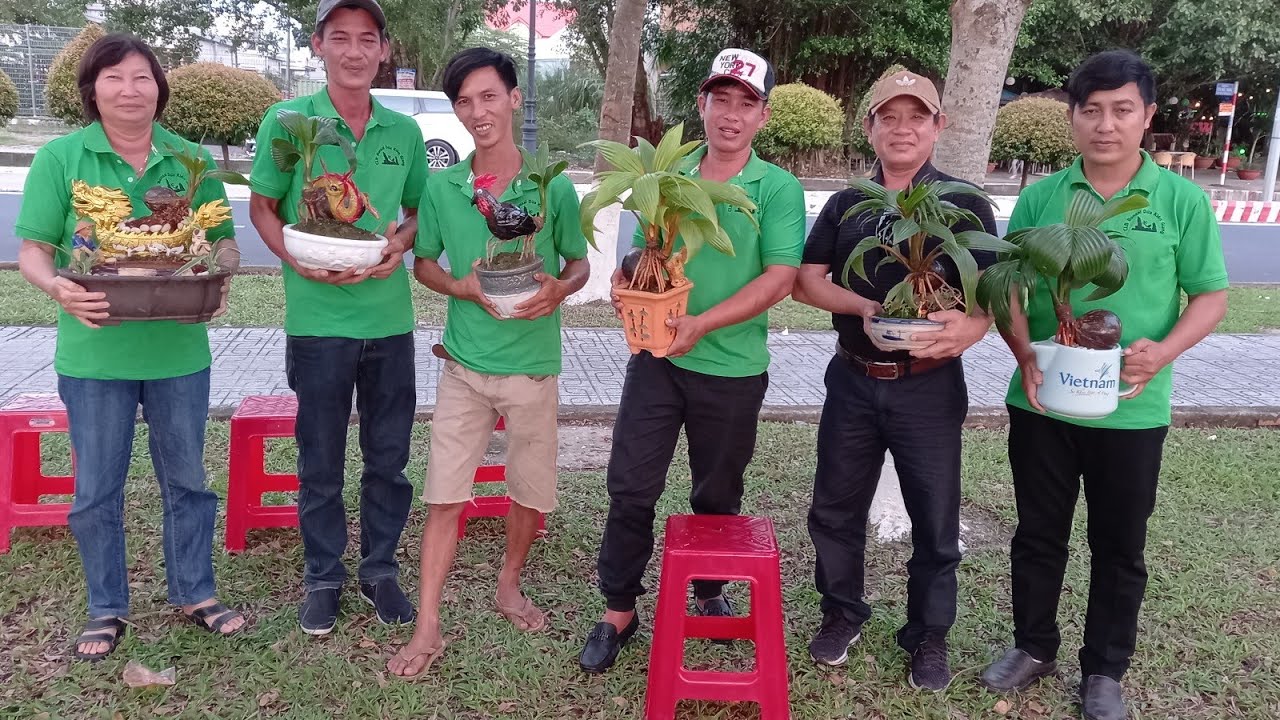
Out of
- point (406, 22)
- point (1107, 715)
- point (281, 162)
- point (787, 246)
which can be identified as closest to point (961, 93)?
point (787, 246)

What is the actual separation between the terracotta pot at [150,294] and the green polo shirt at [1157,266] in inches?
104

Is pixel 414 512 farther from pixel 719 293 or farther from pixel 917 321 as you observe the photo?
pixel 917 321

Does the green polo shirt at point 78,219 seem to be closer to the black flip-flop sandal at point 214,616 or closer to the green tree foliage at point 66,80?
the black flip-flop sandal at point 214,616

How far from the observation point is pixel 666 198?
2.71 metres

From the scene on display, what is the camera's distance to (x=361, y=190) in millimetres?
3174

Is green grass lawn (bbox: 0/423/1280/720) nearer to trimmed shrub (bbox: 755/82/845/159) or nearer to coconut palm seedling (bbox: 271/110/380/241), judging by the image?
coconut palm seedling (bbox: 271/110/380/241)

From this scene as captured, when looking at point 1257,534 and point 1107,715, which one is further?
point 1257,534

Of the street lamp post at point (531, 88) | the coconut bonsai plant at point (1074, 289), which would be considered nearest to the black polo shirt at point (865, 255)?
the coconut bonsai plant at point (1074, 289)

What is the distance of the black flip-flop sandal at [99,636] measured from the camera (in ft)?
10.3

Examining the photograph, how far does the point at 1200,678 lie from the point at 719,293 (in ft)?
7.14

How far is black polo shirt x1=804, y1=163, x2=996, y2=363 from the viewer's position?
298 centimetres

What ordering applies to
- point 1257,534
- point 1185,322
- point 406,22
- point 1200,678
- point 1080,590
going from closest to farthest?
point 1185,322, point 1200,678, point 1080,590, point 1257,534, point 406,22

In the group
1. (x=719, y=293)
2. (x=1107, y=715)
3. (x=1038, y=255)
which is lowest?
(x=1107, y=715)

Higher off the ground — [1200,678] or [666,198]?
[666,198]
